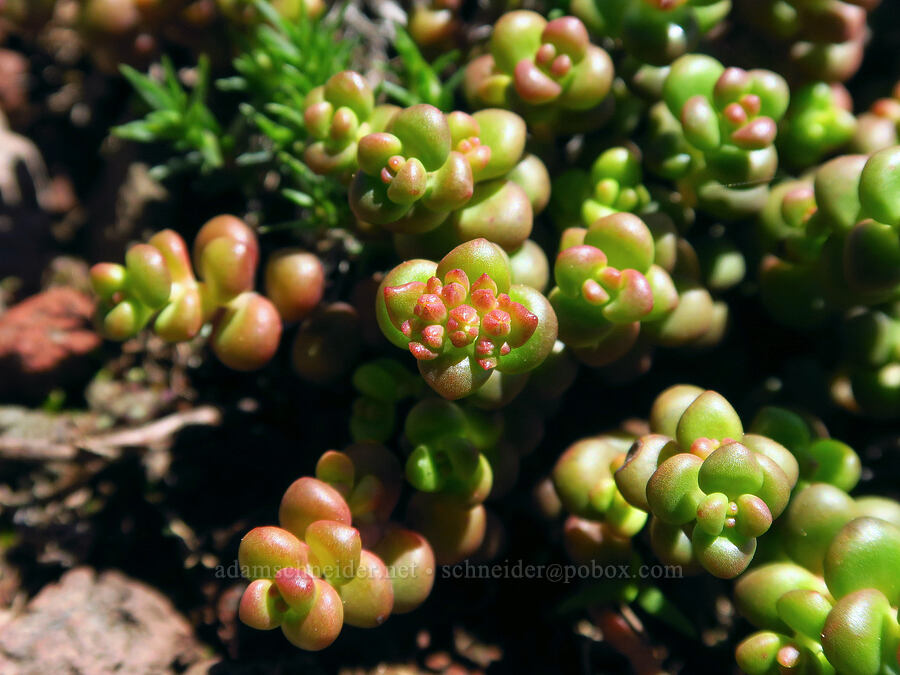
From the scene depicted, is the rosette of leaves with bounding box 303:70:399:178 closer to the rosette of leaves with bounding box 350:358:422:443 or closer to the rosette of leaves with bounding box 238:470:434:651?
the rosette of leaves with bounding box 350:358:422:443

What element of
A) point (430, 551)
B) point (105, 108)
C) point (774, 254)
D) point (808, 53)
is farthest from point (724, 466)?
point (105, 108)

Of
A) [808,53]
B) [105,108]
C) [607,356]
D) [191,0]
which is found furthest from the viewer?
[105,108]

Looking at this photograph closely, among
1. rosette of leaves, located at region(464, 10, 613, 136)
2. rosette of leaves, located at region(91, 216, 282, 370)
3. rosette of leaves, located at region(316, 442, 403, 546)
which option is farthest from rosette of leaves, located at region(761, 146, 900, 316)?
rosette of leaves, located at region(91, 216, 282, 370)

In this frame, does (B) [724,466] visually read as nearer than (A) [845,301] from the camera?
Yes

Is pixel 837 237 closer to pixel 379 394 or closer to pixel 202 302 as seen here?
pixel 379 394

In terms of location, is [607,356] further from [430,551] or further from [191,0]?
[191,0]

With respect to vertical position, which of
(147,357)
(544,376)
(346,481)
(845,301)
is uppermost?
(845,301)
